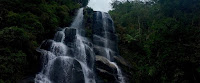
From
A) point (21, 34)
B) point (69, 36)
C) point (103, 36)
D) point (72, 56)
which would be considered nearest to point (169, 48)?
point (72, 56)

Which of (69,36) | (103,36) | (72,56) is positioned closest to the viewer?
(72,56)

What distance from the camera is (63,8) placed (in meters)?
24.5

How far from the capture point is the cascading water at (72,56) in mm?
13312

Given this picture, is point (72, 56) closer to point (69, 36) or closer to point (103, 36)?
point (69, 36)

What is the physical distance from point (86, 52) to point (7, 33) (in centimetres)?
758

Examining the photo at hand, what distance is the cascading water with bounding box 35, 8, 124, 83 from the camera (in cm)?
1331

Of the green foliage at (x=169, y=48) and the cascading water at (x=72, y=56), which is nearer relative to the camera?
the cascading water at (x=72, y=56)

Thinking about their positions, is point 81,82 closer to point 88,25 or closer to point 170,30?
point 170,30

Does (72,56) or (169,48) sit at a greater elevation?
(169,48)

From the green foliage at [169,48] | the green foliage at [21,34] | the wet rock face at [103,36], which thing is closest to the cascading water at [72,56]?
the wet rock face at [103,36]

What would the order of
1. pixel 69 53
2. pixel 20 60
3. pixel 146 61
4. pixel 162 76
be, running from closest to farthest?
pixel 20 60
pixel 162 76
pixel 69 53
pixel 146 61

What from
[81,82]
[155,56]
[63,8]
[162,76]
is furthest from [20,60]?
[63,8]

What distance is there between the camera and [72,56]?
52.2 ft

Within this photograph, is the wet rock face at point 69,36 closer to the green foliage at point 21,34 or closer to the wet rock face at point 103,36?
the green foliage at point 21,34
